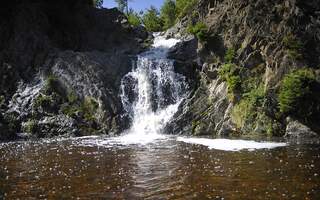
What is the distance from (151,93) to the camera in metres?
45.1

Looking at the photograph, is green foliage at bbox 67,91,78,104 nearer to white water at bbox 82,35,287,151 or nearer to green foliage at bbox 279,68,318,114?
white water at bbox 82,35,287,151

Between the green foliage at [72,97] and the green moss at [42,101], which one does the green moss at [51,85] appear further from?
the green foliage at [72,97]

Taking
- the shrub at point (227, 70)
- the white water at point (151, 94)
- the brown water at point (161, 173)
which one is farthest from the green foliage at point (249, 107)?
the brown water at point (161, 173)

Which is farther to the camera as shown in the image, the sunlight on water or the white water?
the white water

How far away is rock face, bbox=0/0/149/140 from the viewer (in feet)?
142

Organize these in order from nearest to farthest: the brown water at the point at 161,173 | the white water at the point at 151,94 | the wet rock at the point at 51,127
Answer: the brown water at the point at 161,173
the wet rock at the point at 51,127
the white water at the point at 151,94

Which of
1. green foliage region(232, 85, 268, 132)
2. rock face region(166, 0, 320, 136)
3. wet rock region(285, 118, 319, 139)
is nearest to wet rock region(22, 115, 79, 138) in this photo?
rock face region(166, 0, 320, 136)

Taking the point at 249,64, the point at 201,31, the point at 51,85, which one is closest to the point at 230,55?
the point at 249,64

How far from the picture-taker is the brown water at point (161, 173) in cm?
1631

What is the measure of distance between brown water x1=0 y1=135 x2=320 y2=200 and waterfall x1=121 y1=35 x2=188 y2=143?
1298 cm

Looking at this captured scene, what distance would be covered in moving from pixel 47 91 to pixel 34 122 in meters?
3.96

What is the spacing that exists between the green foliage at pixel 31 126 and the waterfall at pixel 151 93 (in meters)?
8.77

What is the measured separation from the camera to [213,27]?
153 feet

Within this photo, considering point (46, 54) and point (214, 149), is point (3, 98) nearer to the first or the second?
point (46, 54)
